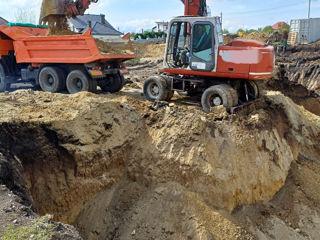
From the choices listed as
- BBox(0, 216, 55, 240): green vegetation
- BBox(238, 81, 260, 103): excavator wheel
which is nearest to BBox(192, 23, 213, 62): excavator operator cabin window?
BBox(238, 81, 260, 103): excavator wheel

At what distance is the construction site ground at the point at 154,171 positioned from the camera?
6105 millimetres

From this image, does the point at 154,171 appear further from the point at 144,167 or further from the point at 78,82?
the point at 78,82

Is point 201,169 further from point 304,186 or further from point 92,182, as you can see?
point 304,186

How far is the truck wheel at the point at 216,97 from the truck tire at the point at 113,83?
10.9 feet

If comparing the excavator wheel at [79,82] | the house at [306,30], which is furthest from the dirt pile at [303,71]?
the house at [306,30]

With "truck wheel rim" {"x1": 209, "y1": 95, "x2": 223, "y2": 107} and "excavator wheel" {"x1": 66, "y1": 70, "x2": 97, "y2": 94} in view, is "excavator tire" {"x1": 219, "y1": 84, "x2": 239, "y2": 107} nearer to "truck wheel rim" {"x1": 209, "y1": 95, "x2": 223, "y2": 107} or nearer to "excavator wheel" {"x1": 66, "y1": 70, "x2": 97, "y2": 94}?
"truck wheel rim" {"x1": 209, "y1": 95, "x2": 223, "y2": 107}

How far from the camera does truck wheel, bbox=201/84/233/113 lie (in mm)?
8109

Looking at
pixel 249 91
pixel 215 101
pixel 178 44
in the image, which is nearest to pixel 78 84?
pixel 178 44

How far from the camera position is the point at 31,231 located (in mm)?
3455

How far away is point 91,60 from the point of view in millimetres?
9352

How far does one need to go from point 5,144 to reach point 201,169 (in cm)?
371

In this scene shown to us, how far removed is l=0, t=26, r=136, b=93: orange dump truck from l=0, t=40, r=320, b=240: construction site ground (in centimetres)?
176

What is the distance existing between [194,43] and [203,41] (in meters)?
0.26

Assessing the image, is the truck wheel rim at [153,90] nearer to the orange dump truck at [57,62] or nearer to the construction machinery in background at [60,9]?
the orange dump truck at [57,62]
